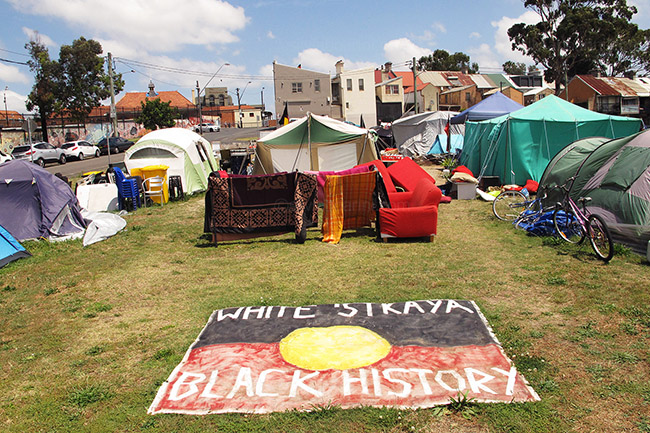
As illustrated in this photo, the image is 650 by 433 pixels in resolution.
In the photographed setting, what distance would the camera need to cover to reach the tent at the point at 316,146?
14.9 meters

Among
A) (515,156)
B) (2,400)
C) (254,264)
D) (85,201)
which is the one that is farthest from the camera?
(515,156)

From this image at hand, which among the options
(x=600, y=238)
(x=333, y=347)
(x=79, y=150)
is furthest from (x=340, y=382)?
(x=79, y=150)

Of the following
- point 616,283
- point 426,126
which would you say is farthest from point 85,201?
point 426,126

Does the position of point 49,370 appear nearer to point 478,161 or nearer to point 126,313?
point 126,313

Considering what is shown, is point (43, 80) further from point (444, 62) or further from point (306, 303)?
point (444, 62)

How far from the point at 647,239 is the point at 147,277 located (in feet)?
26.0

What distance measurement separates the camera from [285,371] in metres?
4.36

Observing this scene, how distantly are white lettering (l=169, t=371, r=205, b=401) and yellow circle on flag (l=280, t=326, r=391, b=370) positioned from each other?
0.83 m

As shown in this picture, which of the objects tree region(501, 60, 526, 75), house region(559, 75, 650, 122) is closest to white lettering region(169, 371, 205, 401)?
house region(559, 75, 650, 122)

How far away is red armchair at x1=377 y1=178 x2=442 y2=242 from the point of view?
28.6ft

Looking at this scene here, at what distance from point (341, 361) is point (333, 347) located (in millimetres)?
306

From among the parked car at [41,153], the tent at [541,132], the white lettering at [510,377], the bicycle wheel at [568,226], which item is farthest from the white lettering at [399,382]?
the parked car at [41,153]

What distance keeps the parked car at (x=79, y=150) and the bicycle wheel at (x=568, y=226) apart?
33047mm

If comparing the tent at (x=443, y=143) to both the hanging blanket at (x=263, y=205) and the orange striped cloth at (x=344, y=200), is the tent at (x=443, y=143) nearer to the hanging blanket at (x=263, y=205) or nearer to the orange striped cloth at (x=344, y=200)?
the orange striped cloth at (x=344, y=200)
